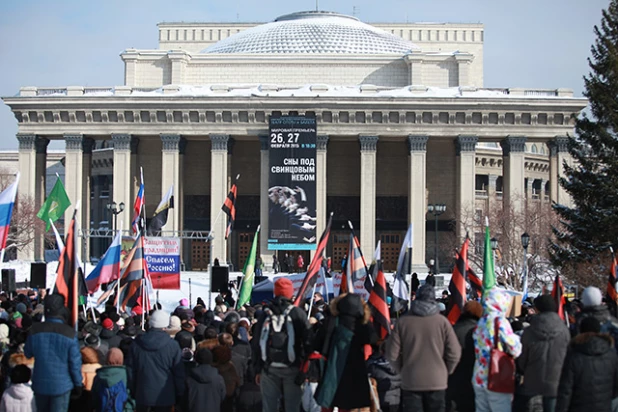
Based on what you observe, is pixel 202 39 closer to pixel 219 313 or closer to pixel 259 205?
pixel 259 205

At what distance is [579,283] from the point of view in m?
29.2

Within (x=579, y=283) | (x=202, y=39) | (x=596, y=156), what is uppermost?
(x=202, y=39)

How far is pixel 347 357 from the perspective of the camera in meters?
9.69

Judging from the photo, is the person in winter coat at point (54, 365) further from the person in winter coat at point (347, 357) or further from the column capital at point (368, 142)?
the column capital at point (368, 142)

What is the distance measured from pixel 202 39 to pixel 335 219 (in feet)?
99.3

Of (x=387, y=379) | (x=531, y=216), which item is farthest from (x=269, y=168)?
(x=387, y=379)

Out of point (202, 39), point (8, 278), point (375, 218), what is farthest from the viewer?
point (202, 39)

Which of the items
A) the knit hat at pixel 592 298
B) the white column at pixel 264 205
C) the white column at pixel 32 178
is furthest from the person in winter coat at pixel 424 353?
the white column at pixel 32 178

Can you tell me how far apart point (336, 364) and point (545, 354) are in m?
2.19

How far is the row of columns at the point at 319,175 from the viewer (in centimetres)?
5666

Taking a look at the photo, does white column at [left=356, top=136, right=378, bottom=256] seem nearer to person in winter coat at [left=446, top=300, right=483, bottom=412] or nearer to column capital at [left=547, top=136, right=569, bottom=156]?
column capital at [left=547, top=136, right=569, bottom=156]

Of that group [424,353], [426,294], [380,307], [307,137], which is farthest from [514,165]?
[424,353]

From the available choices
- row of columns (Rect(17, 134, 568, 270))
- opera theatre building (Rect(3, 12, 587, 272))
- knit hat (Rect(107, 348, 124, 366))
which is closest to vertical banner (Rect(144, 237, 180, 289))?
knit hat (Rect(107, 348, 124, 366))

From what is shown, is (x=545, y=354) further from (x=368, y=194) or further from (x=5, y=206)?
(x=368, y=194)
